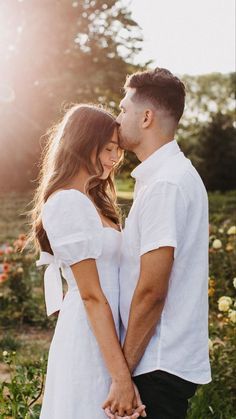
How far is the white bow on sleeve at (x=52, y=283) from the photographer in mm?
2635

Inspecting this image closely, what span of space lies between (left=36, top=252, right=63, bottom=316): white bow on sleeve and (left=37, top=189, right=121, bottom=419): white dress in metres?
0.13

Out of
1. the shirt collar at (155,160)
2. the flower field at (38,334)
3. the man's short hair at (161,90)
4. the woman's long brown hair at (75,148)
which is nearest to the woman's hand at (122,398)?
the woman's long brown hair at (75,148)

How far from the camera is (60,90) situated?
24.2 metres

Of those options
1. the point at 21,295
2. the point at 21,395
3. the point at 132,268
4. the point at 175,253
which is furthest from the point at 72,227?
the point at 21,295

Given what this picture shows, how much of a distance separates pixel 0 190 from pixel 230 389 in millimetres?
22580

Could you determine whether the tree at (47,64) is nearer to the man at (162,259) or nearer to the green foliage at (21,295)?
the green foliage at (21,295)

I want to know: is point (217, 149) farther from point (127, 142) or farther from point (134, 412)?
point (134, 412)

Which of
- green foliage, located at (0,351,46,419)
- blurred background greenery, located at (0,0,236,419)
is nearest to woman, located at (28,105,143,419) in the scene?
green foliage, located at (0,351,46,419)

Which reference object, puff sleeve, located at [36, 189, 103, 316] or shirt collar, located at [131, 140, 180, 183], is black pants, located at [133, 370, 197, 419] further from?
shirt collar, located at [131, 140, 180, 183]

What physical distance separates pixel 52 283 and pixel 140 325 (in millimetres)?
539

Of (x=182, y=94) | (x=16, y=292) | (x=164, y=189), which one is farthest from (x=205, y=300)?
(x=16, y=292)

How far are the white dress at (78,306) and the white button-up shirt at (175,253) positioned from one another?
0.07 meters

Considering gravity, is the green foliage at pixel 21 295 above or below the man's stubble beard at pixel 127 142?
below

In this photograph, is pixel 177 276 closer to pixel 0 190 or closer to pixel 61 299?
pixel 61 299
